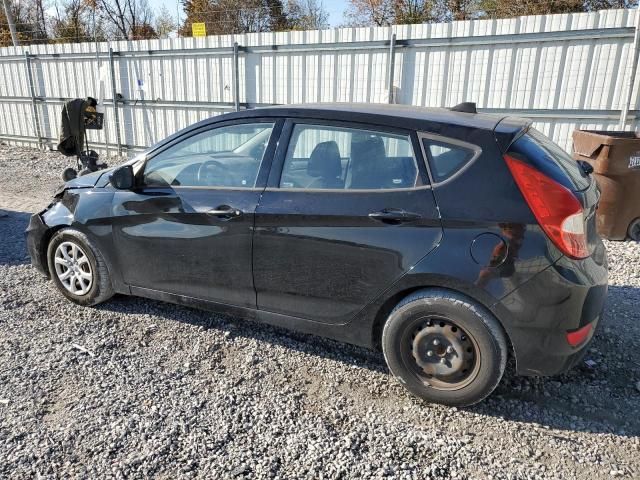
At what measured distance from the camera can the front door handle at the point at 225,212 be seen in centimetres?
319

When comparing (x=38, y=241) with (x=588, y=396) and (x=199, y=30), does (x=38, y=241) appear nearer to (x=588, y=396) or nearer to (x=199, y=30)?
(x=588, y=396)

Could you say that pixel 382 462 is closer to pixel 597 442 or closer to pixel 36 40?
pixel 597 442

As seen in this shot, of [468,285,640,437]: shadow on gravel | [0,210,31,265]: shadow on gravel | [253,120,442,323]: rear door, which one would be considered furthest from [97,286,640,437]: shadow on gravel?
[0,210,31,265]: shadow on gravel

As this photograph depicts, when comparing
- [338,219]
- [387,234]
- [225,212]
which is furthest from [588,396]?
[225,212]

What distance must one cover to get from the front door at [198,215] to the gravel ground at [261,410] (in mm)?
481

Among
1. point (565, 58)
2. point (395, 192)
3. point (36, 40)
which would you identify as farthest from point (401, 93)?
point (36, 40)

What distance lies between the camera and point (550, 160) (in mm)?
2789

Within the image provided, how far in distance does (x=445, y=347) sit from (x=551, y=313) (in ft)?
1.96

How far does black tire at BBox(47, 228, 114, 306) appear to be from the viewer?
391cm

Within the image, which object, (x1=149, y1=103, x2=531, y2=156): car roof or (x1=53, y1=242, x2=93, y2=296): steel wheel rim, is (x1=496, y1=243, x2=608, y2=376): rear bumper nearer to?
(x1=149, y1=103, x2=531, y2=156): car roof

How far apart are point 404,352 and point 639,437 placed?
52.4 inches

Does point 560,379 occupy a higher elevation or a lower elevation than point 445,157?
lower

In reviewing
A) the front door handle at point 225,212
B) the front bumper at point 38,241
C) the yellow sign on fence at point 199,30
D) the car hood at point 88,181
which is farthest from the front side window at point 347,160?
the yellow sign on fence at point 199,30

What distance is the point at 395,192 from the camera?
282 cm
